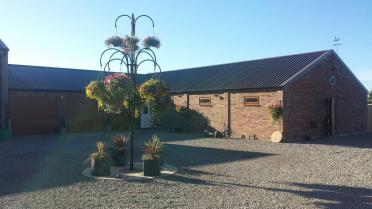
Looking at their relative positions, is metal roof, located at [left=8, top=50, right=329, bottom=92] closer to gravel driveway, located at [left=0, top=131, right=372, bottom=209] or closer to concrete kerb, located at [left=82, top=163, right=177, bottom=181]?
gravel driveway, located at [left=0, top=131, right=372, bottom=209]

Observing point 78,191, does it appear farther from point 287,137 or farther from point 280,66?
point 280,66

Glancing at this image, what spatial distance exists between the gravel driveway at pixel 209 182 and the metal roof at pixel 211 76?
25.2 feet

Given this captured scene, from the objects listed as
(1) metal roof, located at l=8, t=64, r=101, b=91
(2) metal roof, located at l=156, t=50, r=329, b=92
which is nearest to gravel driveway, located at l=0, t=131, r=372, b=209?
(2) metal roof, located at l=156, t=50, r=329, b=92

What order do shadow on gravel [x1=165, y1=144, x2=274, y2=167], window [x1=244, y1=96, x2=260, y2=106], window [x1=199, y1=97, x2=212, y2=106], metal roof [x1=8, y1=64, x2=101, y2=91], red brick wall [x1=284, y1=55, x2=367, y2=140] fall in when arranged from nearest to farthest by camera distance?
shadow on gravel [x1=165, y1=144, x2=274, y2=167]
red brick wall [x1=284, y1=55, x2=367, y2=140]
window [x1=244, y1=96, x2=260, y2=106]
metal roof [x1=8, y1=64, x2=101, y2=91]
window [x1=199, y1=97, x2=212, y2=106]

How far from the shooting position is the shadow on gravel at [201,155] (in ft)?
44.7

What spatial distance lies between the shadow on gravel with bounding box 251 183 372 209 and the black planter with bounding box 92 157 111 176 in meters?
4.53

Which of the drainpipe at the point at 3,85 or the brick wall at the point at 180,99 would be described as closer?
the drainpipe at the point at 3,85

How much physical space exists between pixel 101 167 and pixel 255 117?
511 inches

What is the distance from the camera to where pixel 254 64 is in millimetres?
26484

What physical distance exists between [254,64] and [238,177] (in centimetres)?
1673

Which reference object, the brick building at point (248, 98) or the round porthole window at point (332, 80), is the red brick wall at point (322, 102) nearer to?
the brick building at point (248, 98)

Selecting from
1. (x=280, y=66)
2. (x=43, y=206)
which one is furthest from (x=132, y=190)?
(x=280, y=66)

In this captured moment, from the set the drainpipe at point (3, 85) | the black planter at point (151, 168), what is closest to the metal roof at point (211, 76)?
the drainpipe at point (3, 85)

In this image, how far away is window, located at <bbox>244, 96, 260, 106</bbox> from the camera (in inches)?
873
